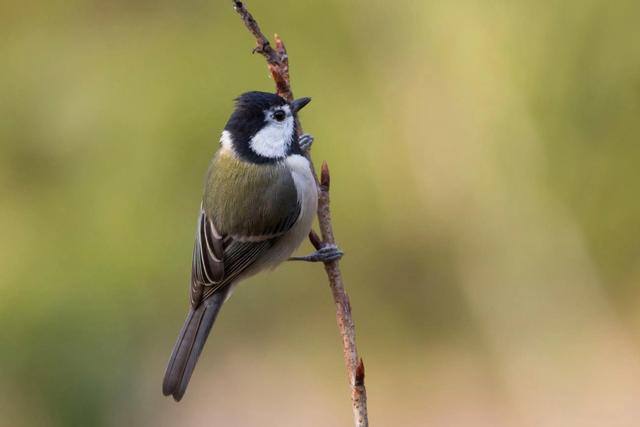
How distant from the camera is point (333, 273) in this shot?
83.6 inches

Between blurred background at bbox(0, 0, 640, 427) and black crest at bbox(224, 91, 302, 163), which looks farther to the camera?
blurred background at bbox(0, 0, 640, 427)

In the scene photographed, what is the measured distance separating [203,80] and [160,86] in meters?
0.27

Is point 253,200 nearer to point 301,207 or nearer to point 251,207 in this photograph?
point 251,207

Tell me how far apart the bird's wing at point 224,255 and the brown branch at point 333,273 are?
55cm

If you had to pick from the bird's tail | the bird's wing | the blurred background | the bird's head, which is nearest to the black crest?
the bird's head

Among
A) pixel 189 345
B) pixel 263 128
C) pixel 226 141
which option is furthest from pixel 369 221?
pixel 189 345

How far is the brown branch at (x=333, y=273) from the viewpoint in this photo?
1.75 m

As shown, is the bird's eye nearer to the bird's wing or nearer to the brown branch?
the bird's wing

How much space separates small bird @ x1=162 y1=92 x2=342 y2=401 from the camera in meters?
2.94

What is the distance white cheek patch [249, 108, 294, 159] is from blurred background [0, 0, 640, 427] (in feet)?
4.55

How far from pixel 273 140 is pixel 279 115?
14cm

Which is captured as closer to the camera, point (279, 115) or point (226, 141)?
point (279, 115)

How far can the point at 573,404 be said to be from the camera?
13.3 feet

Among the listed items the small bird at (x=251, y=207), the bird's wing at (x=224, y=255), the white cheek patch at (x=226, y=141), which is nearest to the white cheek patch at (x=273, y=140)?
the small bird at (x=251, y=207)
